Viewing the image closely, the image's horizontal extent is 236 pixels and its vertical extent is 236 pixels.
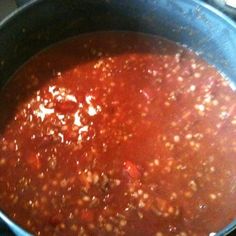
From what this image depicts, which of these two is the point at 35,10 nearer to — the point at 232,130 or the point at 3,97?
the point at 3,97

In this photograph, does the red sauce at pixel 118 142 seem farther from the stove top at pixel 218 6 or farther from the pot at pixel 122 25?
the stove top at pixel 218 6

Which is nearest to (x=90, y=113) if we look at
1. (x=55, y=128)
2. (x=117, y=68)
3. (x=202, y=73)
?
(x=55, y=128)

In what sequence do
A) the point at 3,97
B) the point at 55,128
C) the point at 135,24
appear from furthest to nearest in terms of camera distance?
1. the point at 135,24
2. the point at 3,97
3. the point at 55,128

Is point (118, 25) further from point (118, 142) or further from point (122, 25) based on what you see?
point (118, 142)

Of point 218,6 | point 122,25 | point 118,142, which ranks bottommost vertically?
point 118,142

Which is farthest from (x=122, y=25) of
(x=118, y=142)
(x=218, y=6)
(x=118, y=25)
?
(x=118, y=142)

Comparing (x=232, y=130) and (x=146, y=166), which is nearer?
(x=146, y=166)
